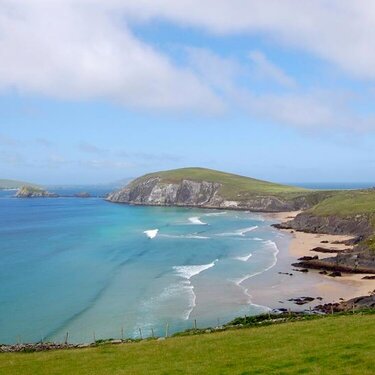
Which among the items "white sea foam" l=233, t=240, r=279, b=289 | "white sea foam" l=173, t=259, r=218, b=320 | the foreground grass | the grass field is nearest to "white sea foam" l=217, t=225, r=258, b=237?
"white sea foam" l=233, t=240, r=279, b=289

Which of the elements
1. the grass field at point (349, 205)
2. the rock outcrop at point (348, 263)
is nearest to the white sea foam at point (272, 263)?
the rock outcrop at point (348, 263)

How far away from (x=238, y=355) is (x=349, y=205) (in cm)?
11702

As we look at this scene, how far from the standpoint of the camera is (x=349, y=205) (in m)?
133

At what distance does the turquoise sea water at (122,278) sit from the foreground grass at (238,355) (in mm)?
16667

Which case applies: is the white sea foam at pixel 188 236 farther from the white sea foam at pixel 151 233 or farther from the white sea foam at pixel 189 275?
the white sea foam at pixel 189 275

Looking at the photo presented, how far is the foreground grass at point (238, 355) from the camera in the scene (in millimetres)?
21016

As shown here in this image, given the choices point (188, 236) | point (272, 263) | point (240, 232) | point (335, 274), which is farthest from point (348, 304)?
point (240, 232)

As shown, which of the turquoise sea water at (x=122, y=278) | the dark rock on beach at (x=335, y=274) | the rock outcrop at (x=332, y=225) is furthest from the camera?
the rock outcrop at (x=332, y=225)

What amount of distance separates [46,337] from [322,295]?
34651 millimetres

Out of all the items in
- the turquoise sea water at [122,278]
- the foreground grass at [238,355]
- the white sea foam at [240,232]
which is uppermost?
the foreground grass at [238,355]

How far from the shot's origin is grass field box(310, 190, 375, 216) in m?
124

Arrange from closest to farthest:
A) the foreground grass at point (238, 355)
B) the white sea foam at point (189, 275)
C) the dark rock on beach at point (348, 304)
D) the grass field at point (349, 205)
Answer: the foreground grass at point (238, 355), the dark rock on beach at point (348, 304), the white sea foam at point (189, 275), the grass field at point (349, 205)

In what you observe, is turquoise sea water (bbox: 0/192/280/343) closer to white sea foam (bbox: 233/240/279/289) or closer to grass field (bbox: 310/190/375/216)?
white sea foam (bbox: 233/240/279/289)

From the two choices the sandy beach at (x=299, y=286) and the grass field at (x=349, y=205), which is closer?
the sandy beach at (x=299, y=286)
